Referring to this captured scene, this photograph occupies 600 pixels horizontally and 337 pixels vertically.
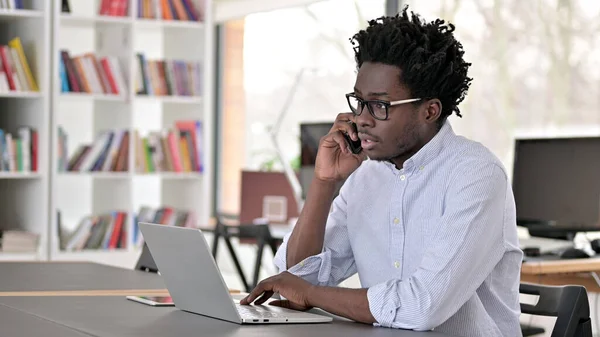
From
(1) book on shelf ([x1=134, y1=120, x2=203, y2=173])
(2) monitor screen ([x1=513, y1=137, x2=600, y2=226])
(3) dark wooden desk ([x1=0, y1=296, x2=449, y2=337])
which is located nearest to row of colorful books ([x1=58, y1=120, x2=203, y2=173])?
(1) book on shelf ([x1=134, y1=120, x2=203, y2=173])

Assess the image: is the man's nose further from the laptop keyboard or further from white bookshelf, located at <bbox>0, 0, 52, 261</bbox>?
white bookshelf, located at <bbox>0, 0, 52, 261</bbox>

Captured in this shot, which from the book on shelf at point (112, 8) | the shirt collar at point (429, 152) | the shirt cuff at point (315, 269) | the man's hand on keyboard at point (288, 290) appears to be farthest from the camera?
the book on shelf at point (112, 8)

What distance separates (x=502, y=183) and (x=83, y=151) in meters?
3.80

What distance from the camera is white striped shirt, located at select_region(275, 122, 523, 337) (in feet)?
6.15

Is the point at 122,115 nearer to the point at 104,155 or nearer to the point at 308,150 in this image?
the point at 104,155

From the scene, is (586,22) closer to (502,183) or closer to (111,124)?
(111,124)

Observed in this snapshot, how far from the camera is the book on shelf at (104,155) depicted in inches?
214

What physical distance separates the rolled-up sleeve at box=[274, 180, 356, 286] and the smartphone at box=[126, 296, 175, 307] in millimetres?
299

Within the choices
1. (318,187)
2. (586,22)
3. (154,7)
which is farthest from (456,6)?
(318,187)

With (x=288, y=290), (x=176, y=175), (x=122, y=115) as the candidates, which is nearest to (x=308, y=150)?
(x=176, y=175)

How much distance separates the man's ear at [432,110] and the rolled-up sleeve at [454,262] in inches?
7.0

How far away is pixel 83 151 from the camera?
214 inches

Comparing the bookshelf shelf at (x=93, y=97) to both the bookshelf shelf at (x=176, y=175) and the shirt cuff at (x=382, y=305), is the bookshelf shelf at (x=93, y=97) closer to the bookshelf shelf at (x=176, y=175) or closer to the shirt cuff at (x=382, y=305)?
the bookshelf shelf at (x=176, y=175)

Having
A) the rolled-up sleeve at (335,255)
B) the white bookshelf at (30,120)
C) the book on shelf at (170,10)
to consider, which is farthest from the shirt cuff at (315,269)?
the book on shelf at (170,10)
